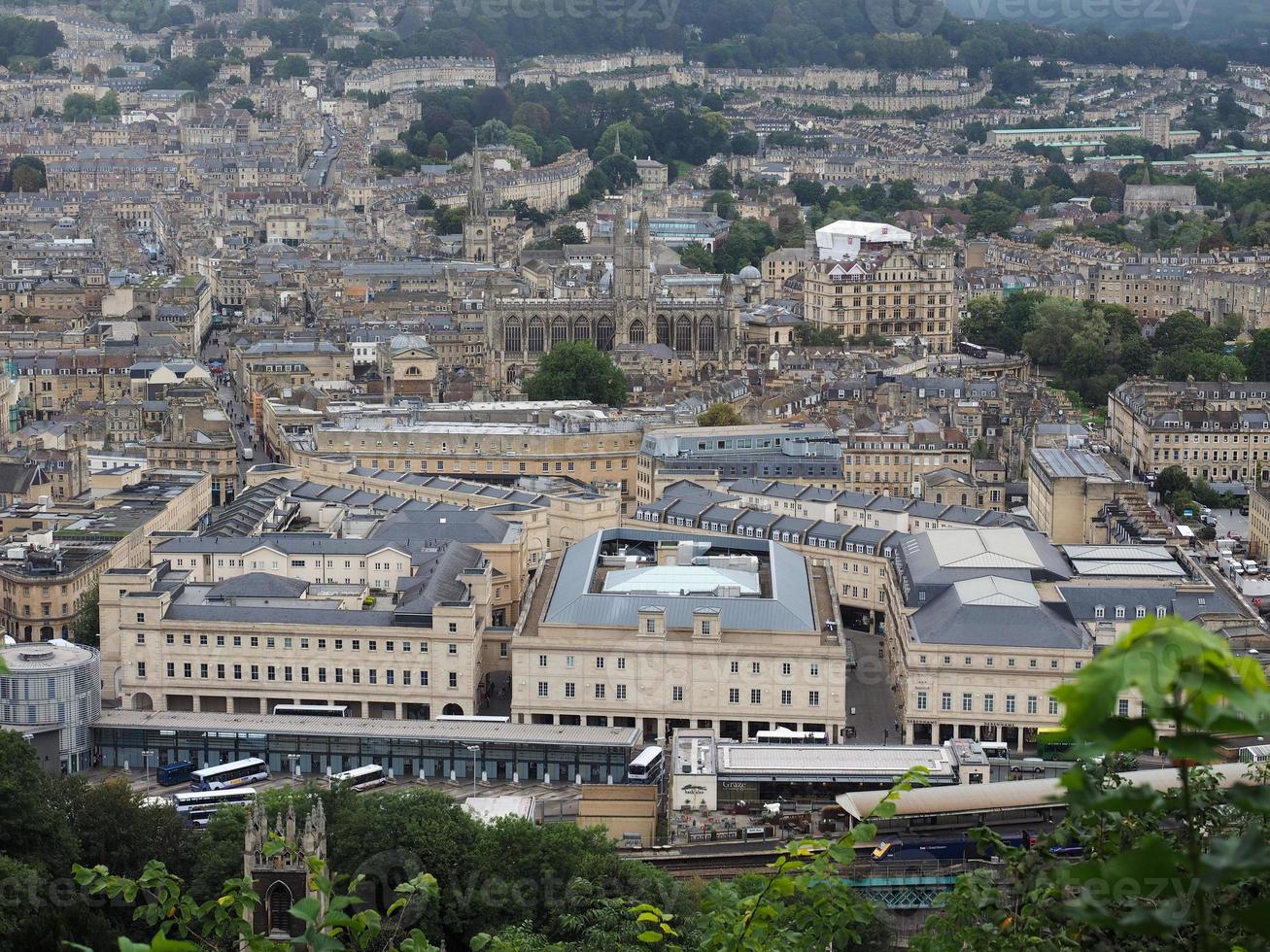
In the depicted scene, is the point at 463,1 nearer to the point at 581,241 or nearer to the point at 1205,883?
the point at 581,241

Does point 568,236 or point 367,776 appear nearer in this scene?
point 367,776

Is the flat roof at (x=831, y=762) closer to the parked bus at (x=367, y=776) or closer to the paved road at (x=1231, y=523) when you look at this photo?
the parked bus at (x=367, y=776)

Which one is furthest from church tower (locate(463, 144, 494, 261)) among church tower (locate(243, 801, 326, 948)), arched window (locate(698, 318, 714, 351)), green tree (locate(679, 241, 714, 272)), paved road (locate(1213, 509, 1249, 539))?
church tower (locate(243, 801, 326, 948))

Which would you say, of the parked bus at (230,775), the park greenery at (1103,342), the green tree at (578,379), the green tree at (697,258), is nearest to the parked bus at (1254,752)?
the parked bus at (230,775)

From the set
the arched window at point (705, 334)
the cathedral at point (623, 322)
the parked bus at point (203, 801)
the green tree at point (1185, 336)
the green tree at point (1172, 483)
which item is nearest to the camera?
the parked bus at point (203, 801)

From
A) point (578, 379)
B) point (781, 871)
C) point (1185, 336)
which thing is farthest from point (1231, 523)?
point (781, 871)

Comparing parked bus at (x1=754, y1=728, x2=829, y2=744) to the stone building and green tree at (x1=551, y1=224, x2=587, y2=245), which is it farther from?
green tree at (x1=551, y1=224, x2=587, y2=245)

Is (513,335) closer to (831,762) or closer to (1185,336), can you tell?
(1185,336)
